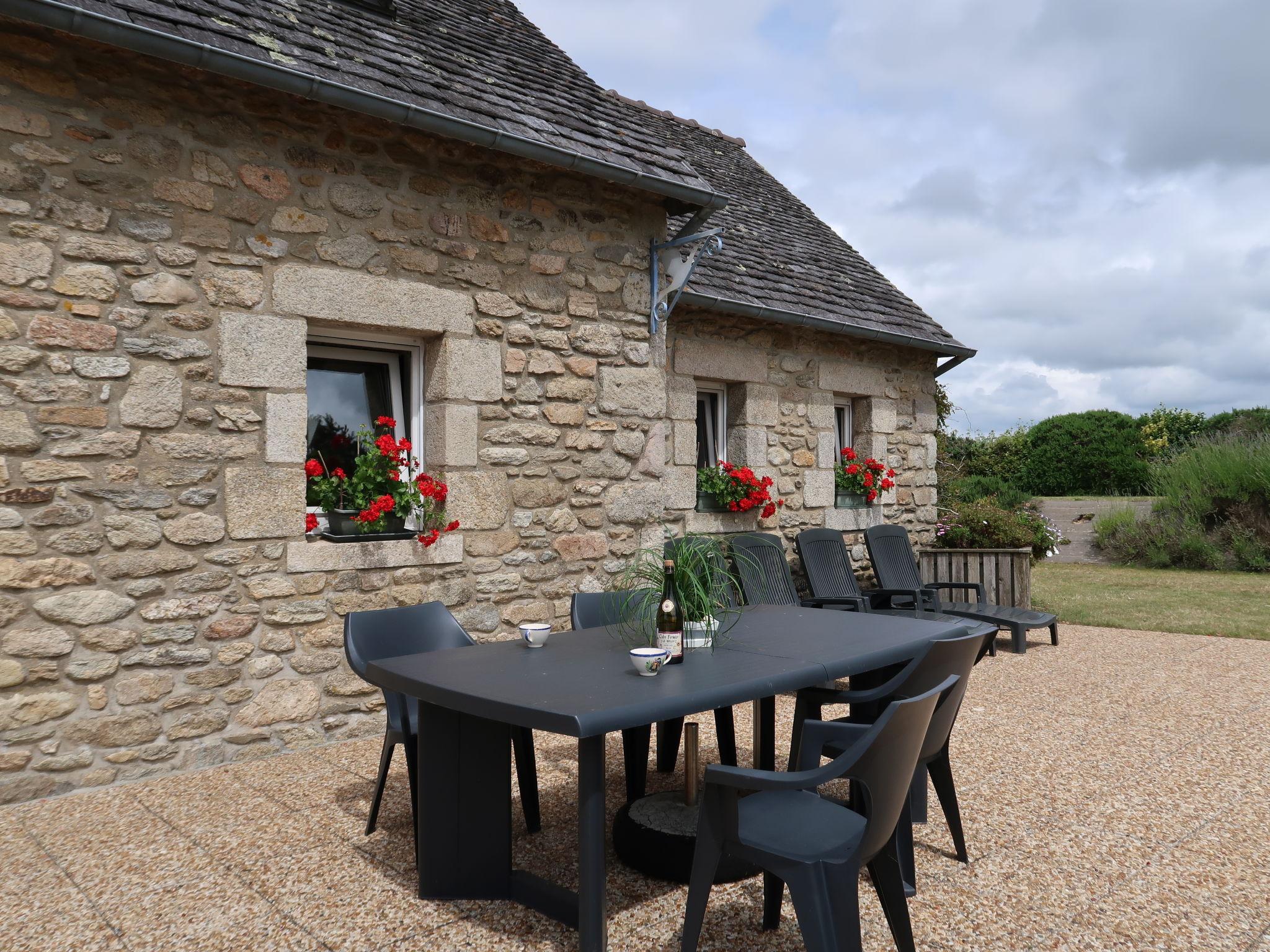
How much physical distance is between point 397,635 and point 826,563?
4474 mm

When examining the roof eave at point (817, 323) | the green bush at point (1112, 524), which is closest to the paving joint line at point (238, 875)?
the roof eave at point (817, 323)

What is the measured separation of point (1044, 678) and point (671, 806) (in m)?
3.96

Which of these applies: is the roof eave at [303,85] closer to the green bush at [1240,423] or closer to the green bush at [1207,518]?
the green bush at [1207,518]

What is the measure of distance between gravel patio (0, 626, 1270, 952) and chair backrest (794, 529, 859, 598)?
233cm

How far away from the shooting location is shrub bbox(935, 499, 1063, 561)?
332 inches

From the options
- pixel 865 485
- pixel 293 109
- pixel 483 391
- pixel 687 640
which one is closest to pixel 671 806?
pixel 687 640

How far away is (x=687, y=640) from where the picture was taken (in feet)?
10.3

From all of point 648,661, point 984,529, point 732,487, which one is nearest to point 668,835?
point 648,661

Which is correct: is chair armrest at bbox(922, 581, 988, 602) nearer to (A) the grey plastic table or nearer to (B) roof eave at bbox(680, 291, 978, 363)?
(B) roof eave at bbox(680, 291, 978, 363)

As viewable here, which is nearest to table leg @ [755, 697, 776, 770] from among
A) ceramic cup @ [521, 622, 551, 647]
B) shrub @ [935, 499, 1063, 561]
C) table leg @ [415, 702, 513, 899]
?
ceramic cup @ [521, 622, 551, 647]

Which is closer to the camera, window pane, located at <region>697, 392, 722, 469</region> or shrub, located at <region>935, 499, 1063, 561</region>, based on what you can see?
window pane, located at <region>697, 392, 722, 469</region>

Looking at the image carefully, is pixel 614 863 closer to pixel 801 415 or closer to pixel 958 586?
pixel 801 415

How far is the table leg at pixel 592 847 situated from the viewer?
2.25 metres

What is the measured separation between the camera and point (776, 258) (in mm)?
8102
